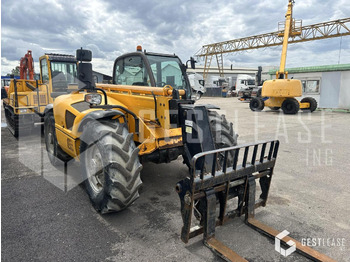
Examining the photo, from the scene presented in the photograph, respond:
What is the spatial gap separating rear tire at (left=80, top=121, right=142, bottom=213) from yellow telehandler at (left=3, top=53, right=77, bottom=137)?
5.71 metres

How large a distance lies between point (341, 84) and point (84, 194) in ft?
64.8

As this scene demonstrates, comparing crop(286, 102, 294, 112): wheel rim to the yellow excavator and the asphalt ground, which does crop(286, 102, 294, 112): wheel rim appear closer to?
the yellow excavator

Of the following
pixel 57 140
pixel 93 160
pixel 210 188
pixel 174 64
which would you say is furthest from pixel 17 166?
pixel 210 188

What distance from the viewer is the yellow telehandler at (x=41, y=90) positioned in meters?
8.26

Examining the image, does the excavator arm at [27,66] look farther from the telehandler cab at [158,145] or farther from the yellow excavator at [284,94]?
the yellow excavator at [284,94]

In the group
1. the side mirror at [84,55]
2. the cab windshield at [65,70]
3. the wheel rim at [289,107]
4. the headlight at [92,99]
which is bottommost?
the wheel rim at [289,107]

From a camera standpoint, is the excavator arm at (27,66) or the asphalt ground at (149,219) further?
the excavator arm at (27,66)

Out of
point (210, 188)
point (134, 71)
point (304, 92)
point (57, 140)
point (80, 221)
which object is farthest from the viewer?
point (304, 92)

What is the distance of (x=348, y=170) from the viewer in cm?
521

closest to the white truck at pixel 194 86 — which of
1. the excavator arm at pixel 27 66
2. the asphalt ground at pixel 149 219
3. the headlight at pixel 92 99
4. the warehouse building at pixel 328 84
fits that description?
the asphalt ground at pixel 149 219

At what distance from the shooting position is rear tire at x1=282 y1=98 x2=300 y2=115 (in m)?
14.5

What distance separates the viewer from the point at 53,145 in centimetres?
527

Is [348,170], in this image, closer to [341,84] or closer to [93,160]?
[93,160]

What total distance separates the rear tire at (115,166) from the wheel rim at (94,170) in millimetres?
51
